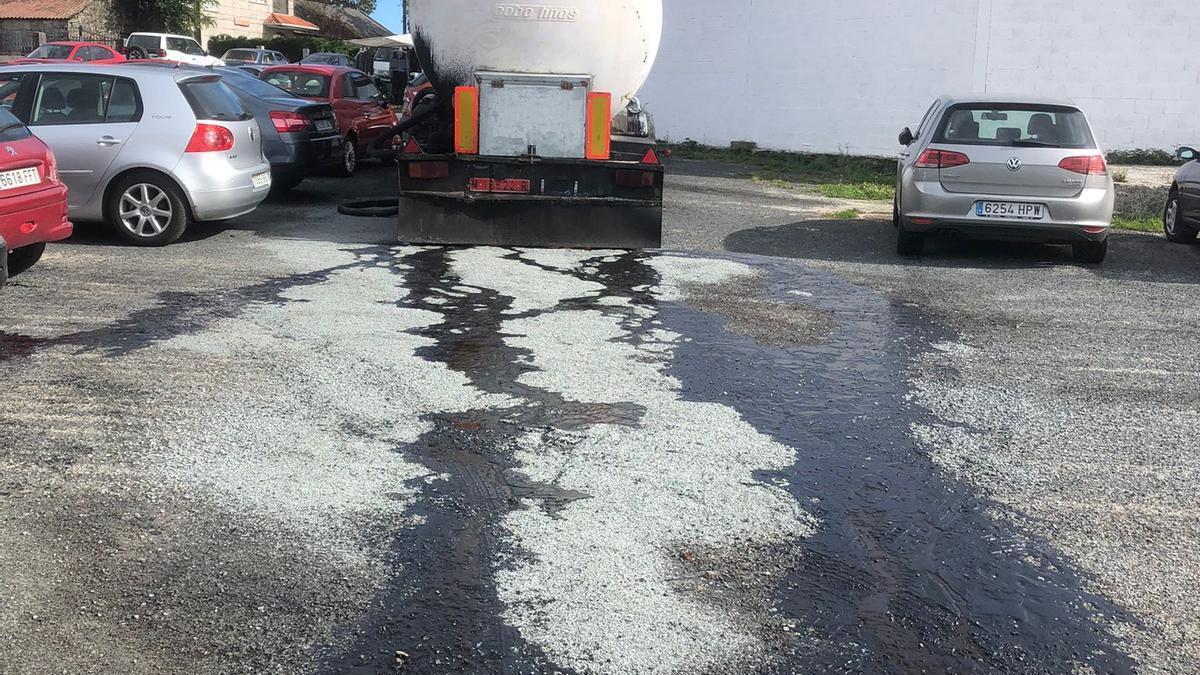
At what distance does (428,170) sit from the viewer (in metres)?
10.7

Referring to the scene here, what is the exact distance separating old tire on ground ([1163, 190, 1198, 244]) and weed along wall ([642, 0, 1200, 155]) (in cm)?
767

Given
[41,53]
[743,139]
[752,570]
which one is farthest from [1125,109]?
[41,53]

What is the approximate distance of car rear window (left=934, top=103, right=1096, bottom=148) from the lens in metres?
10.7

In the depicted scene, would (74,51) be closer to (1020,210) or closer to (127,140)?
(127,140)

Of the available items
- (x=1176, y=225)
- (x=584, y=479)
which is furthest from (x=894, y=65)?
(x=584, y=479)

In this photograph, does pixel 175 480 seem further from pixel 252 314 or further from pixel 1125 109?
pixel 1125 109

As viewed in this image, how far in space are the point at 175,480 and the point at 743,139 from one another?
20177 mm

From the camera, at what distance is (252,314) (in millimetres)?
7875

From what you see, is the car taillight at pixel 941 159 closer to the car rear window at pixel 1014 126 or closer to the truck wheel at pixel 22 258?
the car rear window at pixel 1014 126

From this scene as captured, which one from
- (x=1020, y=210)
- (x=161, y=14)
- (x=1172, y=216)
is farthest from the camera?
(x=161, y=14)

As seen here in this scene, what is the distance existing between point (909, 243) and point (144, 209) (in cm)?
708

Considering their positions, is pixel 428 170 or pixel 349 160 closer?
pixel 428 170

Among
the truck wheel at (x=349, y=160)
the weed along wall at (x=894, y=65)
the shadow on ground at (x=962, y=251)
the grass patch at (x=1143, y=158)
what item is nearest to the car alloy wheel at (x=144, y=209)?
the shadow on ground at (x=962, y=251)

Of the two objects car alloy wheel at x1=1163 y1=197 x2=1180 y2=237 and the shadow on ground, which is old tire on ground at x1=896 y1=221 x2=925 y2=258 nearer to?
the shadow on ground
